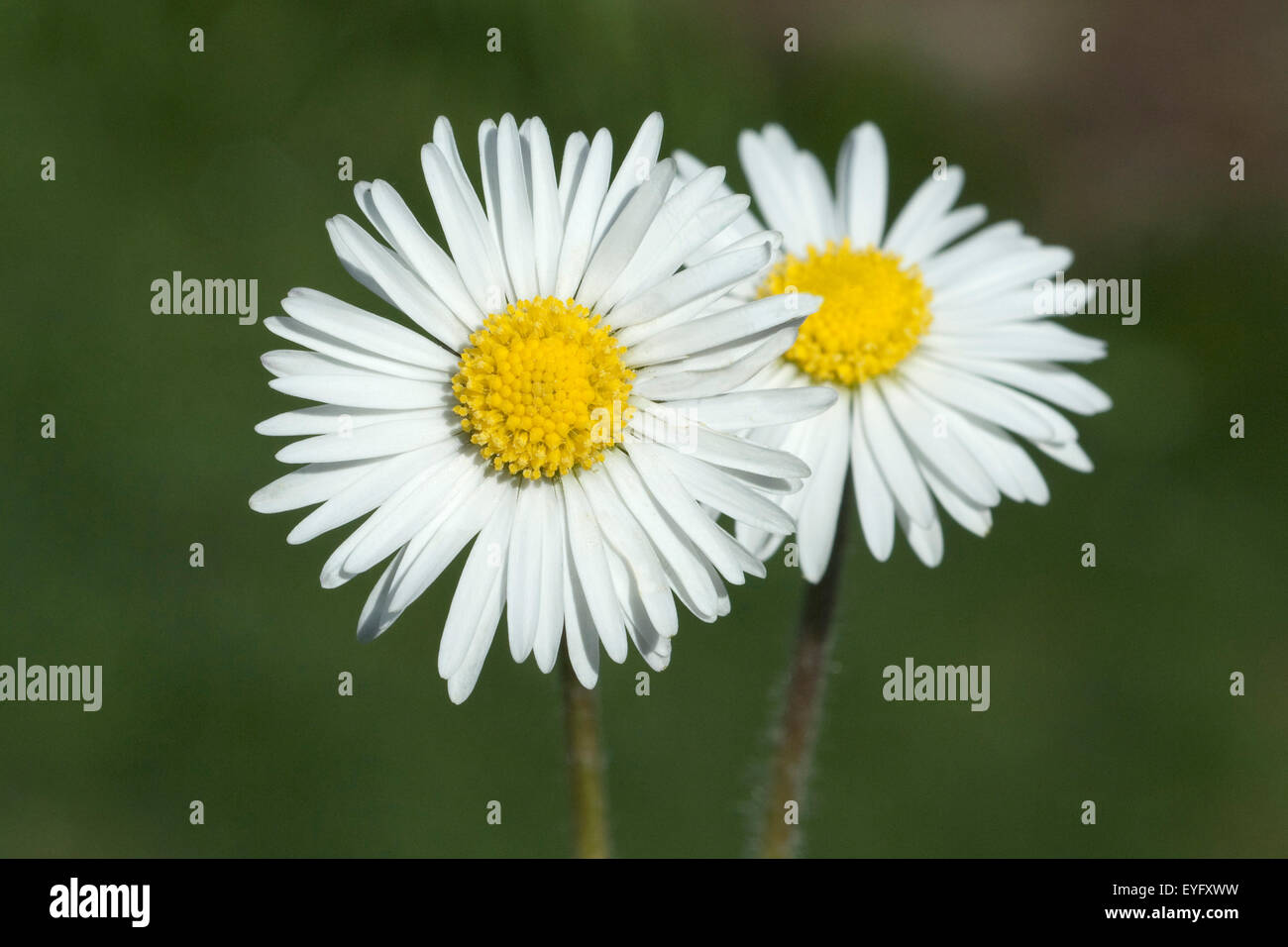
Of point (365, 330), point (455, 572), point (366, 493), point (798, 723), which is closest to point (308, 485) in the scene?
point (366, 493)

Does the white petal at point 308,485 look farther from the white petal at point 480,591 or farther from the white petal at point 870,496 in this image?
the white petal at point 870,496

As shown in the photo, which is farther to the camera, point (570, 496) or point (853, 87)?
point (853, 87)

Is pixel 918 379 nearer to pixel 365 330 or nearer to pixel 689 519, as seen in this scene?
pixel 689 519

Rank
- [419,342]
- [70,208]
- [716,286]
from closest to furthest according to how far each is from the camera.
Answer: [716,286] < [419,342] < [70,208]

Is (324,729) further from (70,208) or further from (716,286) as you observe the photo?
(716,286)

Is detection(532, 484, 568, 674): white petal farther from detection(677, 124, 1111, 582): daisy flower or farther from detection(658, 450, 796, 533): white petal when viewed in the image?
detection(677, 124, 1111, 582): daisy flower

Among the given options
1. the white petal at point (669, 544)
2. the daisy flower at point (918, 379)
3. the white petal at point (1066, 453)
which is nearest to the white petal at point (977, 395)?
the daisy flower at point (918, 379)
